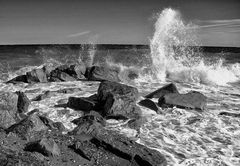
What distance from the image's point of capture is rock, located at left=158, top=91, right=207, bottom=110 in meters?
9.11

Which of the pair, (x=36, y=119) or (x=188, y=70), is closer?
(x=36, y=119)

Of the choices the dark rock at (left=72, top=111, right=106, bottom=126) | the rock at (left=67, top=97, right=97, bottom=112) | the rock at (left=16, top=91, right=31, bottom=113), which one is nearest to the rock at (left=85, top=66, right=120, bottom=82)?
the rock at (left=67, top=97, right=97, bottom=112)

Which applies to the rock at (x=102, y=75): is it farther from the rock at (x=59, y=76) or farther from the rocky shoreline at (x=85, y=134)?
the rocky shoreline at (x=85, y=134)

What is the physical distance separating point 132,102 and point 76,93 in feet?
11.9

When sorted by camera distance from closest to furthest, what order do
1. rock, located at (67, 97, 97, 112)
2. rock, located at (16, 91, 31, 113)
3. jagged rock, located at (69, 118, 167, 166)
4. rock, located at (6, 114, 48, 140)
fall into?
1. jagged rock, located at (69, 118, 167, 166)
2. rock, located at (6, 114, 48, 140)
3. rock, located at (16, 91, 31, 113)
4. rock, located at (67, 97, 97, 112)

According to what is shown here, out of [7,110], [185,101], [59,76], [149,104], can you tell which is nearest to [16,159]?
[7,110]

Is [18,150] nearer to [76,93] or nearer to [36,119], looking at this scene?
[36,119]

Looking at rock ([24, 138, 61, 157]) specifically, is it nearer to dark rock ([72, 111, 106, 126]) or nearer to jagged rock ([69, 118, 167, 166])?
jagged rock ([69, 118, 167, 166])

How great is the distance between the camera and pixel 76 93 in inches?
452

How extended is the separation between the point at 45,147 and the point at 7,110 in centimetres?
243

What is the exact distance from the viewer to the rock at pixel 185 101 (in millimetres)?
9109

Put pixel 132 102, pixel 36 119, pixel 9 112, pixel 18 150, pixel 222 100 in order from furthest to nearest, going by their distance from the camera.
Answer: pixel 222 100 → pixel 132 102 → pixel 9 112 → pixel 36 119 → pixel 18 150

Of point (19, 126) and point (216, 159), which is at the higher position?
point (19, 126)

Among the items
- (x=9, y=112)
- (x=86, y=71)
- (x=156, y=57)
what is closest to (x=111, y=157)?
(x=9, y=112)
